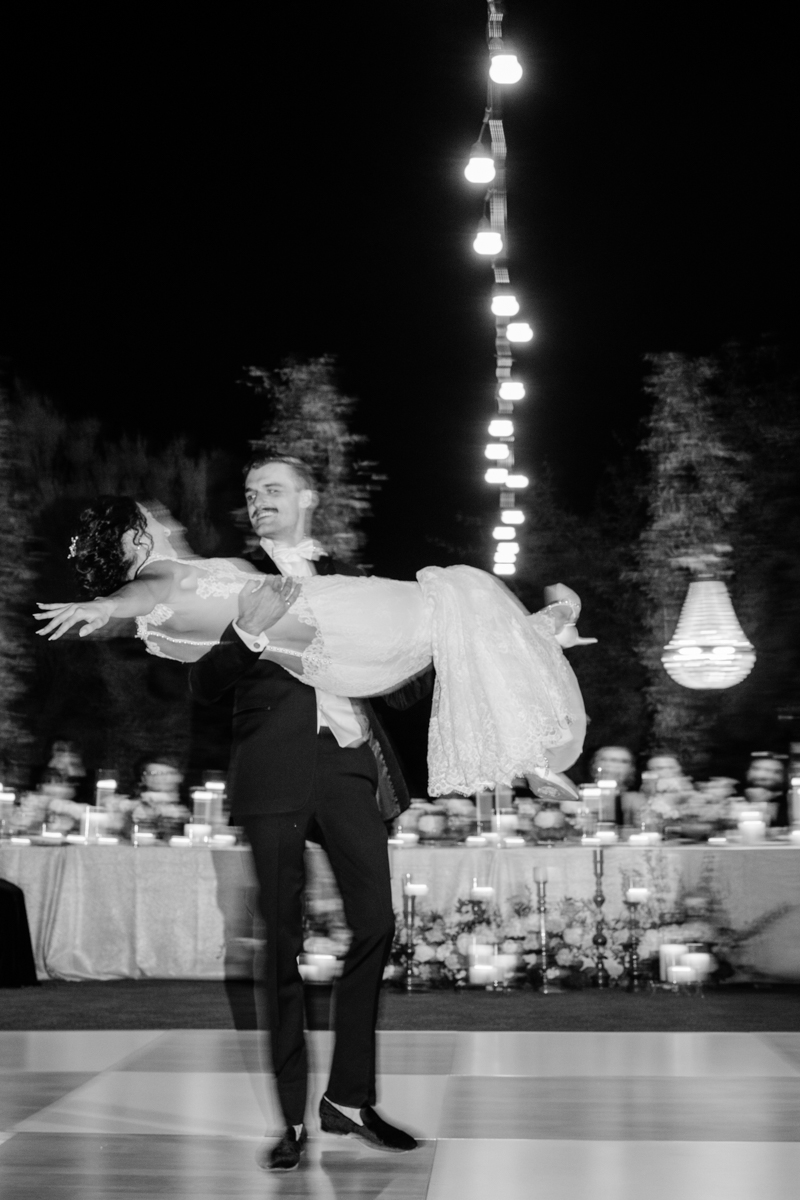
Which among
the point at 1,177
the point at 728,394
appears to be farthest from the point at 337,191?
the point at 728,394

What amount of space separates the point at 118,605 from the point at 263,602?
31 centimetres

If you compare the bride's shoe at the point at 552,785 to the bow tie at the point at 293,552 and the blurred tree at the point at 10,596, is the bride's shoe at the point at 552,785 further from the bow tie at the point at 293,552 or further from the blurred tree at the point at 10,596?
the blurred tree at the point at 10,596

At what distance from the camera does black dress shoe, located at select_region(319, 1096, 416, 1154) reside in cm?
321

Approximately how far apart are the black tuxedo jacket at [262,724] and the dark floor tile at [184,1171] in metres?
0.75

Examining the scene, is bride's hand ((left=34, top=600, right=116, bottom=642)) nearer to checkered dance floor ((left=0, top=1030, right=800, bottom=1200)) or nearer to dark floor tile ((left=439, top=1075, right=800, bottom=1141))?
checkered dance floor ((left=0, top=1030, right=800, bottom=1200))

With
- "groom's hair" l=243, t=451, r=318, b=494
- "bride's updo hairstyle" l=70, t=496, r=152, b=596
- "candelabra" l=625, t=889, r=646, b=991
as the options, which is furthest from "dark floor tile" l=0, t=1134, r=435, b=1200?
"candelabra" l=625, t=889, r=646, b=991

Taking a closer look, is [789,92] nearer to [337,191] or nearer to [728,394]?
[337,191]

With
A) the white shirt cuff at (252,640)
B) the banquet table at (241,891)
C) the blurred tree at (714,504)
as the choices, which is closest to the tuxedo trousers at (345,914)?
the white shirt cuff at (252,640)

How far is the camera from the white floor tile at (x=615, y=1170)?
2.85 metres

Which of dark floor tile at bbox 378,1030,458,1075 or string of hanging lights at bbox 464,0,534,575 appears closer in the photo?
dark floor tile at bbox 378,1030,458,1075

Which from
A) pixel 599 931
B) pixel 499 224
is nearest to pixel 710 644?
pixel 599 931

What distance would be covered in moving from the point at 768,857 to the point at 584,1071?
3.26m

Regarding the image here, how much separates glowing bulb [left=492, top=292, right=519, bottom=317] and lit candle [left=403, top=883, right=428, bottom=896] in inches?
157

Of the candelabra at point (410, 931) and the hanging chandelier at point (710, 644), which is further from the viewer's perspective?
the hanging chandelier at point (710, 644)
